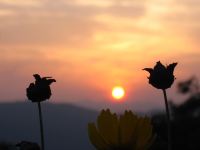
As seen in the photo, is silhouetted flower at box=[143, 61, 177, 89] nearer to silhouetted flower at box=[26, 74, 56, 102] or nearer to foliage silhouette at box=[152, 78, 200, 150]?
silhouetted flower at box=[26, 74, 56, 102]

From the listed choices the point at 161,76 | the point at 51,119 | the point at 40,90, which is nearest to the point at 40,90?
the point at 40,90

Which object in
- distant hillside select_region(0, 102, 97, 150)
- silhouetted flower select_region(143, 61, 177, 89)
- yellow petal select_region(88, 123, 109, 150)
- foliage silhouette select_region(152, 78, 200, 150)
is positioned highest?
distant hillside select_region(0, 102, 97, 150)

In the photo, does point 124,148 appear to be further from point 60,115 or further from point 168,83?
point 60,115

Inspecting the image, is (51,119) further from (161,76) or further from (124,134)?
(124,134)

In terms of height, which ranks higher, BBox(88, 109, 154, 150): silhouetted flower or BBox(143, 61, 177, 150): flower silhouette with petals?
BBox(143, 61, 177, 150): flower silhouette with petals

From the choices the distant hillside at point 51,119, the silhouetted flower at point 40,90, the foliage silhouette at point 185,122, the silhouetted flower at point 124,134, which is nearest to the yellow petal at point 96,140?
the silhouetted flower at point 124,134

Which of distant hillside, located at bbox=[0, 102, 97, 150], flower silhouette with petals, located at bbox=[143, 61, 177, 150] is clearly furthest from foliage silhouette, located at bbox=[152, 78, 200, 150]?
distant hillside, located at bbox=[0, 102, 97, 150]

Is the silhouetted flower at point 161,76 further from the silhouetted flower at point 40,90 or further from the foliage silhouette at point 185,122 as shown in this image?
the foliage silhouette at point 185,122
